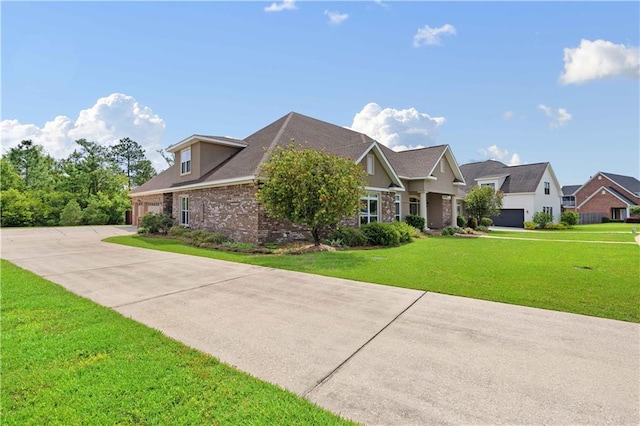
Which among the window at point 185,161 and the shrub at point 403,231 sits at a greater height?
the window at point 185,161

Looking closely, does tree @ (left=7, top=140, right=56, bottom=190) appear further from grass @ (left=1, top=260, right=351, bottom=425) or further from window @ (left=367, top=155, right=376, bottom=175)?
grass @ (left=1, top=260, right=351, bottom=425)

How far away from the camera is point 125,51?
12.4 meters

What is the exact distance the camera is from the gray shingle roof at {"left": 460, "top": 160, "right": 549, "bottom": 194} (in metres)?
34.2

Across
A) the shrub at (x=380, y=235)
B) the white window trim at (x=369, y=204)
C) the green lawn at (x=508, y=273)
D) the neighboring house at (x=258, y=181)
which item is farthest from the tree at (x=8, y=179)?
the shrub at (x=380, y=235)

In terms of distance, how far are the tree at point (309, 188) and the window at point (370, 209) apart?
523 centimetres

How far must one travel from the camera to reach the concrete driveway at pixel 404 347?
284cm

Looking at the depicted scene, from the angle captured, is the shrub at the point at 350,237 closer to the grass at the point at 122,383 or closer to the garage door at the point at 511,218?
the grass at the point at 122,383

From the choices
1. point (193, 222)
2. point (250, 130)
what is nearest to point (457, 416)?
point (193, 222)

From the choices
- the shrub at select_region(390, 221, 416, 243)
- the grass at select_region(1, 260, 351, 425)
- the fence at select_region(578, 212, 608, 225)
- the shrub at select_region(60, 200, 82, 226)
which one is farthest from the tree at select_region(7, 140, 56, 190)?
the fence at select_region(578, 212, 608, 225)

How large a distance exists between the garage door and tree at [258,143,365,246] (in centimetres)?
2937

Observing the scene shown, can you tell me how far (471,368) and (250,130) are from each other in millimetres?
23622

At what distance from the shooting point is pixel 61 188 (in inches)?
1478

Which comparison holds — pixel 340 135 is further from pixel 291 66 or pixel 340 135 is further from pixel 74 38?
pixel 74 38

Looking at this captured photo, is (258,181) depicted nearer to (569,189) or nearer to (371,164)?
(371,164)
